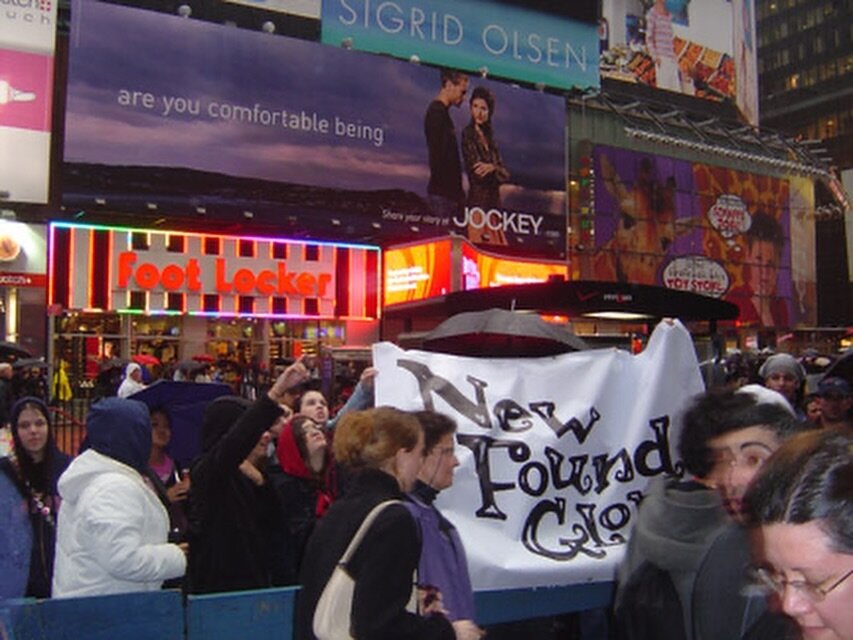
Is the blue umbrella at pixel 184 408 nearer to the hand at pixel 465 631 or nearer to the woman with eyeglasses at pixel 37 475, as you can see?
the woman with eyeglasses at pixel 37 475

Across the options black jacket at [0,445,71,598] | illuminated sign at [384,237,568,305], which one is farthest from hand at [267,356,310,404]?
illuminated sign at [384,237,568,305]

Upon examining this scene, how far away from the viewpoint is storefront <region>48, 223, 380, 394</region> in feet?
73.9

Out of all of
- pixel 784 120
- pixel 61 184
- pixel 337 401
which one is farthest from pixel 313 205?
pixel 784 120

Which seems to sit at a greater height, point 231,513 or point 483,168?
point 483,168

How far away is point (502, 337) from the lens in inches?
269

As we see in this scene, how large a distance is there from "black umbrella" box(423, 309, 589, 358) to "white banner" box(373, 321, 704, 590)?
2.94ft

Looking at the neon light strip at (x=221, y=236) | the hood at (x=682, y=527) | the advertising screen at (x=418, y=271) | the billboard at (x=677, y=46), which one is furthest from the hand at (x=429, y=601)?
the billboard at (x=677, y=46)

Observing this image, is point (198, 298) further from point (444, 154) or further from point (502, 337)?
point (502, 337)

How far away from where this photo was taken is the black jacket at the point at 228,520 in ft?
14.0

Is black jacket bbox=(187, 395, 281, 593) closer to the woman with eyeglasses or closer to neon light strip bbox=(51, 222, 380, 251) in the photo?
the woman with eyeglasses

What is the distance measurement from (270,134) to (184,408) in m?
19.4

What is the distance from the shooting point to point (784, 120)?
306 feet

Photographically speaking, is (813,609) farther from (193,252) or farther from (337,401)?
(193,252)

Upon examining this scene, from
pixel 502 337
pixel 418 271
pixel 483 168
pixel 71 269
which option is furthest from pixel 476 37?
pixel 502 337
